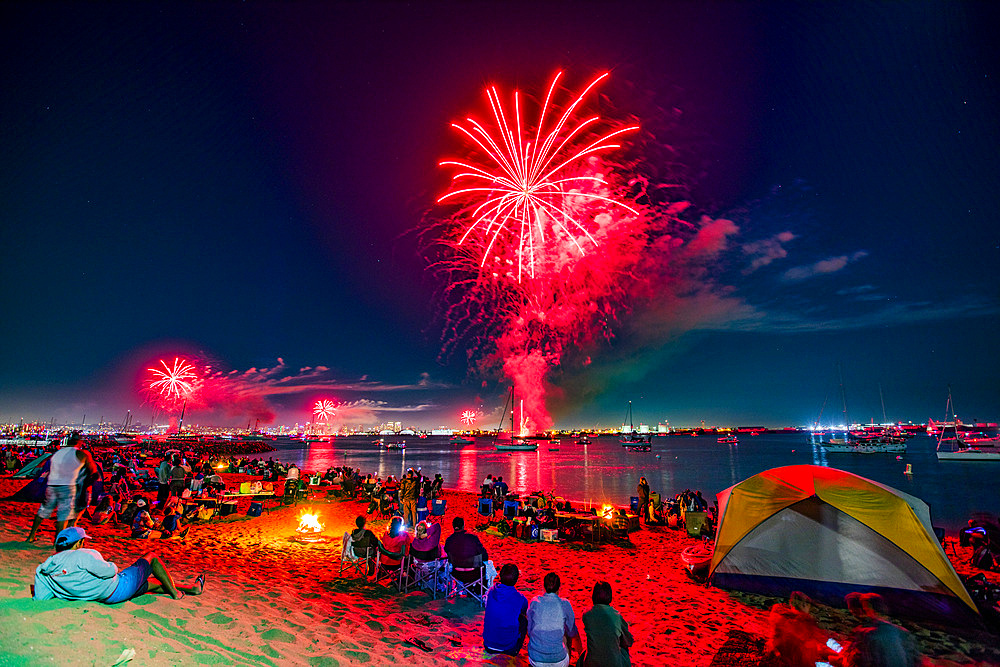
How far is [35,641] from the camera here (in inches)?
183

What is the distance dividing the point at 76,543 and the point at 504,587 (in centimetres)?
584

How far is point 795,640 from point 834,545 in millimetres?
4076

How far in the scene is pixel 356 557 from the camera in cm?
914

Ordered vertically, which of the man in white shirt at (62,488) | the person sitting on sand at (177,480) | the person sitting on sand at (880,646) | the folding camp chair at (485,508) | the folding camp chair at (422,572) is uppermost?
the man in white shirt at (62,488)

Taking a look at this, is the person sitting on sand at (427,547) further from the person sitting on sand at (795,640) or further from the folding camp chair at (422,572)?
the person sitting on sand at (795,640)

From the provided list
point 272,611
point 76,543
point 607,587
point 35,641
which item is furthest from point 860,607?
point 76,543

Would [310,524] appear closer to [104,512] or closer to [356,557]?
[356,557]

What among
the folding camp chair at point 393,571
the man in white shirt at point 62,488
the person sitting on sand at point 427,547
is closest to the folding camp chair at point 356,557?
the folding camp chair at point 393,571

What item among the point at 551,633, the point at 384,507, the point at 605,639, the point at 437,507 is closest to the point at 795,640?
the point at 605,639

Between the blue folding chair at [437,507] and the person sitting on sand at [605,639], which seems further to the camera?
the blue folding chair at [437,507]

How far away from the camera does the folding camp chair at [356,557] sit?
8961mm

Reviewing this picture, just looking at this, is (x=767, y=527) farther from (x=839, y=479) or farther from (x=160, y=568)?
(x=160, y=568)

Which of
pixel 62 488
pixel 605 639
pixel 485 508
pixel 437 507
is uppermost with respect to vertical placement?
pixel 62 488

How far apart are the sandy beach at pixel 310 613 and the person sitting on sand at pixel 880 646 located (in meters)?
2.04
